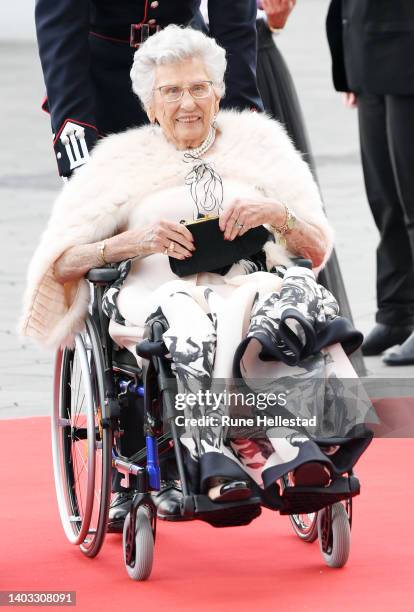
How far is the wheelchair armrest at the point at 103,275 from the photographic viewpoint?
4047 mm

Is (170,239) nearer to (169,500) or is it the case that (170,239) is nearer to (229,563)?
(169,500)

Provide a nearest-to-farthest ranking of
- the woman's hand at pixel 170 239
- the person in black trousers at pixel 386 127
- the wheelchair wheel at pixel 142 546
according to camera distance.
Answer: the wheelchair wheel at pixel 142 546, the woman's hand at pixel 170 239, the person in black trousers at pixel 386 127

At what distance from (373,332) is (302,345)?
115 inches

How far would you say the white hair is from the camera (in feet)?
13.6

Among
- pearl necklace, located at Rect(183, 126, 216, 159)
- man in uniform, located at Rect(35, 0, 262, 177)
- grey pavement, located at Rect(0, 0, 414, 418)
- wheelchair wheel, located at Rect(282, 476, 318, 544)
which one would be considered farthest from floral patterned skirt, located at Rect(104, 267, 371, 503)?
grey pavement, located at Rect(0, 0, 414, 418)

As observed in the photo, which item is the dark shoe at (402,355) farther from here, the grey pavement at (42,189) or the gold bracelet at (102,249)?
the gold bracelet at (102,249)

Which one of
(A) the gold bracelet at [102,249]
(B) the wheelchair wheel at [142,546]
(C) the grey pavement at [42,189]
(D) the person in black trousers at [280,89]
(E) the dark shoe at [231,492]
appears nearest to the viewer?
(E) the dark shoe at [231,492]

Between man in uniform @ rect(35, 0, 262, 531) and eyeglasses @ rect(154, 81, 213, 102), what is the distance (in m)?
0.30

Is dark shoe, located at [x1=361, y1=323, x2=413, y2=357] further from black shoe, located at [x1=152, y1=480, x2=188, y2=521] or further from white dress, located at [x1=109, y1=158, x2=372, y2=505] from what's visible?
white dress, located at [x1=109, y1=158, x2=372, y2=505]

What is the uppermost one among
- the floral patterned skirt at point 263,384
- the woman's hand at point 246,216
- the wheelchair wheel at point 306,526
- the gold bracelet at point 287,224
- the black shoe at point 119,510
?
the woman's hand at point 246,216

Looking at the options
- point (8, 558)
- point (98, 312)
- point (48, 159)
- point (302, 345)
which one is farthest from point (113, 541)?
point (48, 159)

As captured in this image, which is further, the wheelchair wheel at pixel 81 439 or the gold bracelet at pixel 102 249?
the gold bracelet at pixel 102 249

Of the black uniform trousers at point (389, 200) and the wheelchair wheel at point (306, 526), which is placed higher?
the wheelchair wheel at point (306, 526)

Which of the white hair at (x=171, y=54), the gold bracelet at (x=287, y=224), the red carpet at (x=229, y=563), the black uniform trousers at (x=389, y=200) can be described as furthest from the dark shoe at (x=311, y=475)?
the black uniform trousers at (x=389, y=200)
